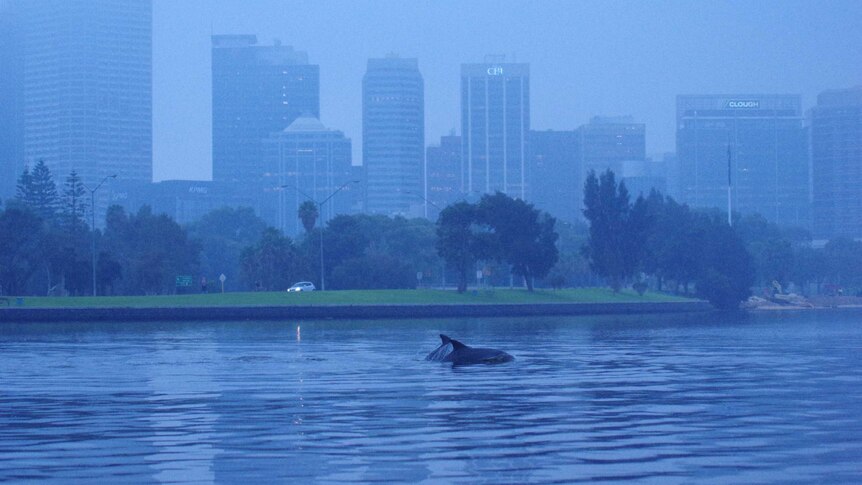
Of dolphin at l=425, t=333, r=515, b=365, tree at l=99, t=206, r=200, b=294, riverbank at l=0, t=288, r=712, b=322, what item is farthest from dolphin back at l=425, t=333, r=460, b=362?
tree at l=99, t=206, r=200, b=294

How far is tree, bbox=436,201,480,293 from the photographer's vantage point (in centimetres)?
13175

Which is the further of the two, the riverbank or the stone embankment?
the riverbank

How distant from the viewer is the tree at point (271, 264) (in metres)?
136

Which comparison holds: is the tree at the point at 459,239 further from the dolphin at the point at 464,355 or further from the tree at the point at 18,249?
the dolphin at the point at 464,355

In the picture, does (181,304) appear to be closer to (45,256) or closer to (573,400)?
(45,256)

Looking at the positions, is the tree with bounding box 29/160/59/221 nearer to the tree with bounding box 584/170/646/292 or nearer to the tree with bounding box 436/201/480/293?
the tree with bounding box 436/201/480/293

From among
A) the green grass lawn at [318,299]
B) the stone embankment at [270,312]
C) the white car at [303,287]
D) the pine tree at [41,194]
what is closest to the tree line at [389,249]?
the pine tree at [41,194]

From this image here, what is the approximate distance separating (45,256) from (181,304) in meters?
25.9

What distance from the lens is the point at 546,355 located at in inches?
1797

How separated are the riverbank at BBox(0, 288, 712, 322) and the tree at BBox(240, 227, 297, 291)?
1684 cm

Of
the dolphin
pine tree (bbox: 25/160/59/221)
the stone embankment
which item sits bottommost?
the stone embankment

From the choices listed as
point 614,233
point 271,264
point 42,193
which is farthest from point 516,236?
point 42,193

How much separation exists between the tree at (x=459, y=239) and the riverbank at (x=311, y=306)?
3.14 metres

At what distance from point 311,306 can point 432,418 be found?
3349 inches
